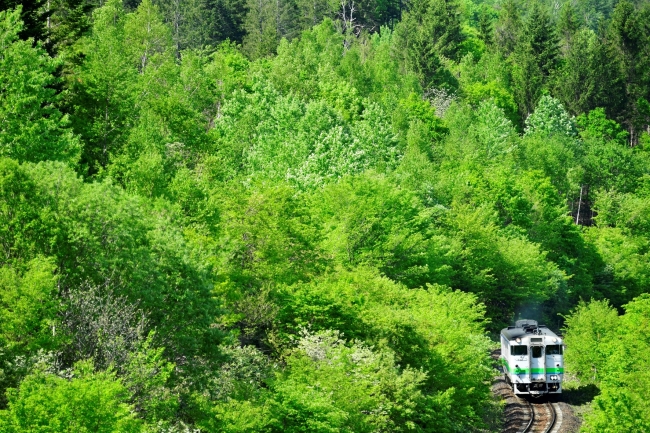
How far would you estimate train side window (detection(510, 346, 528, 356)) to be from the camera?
49531mm

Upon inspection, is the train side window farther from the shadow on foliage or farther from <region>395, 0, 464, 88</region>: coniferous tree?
<region>395, 0, 464, 88</region>: coniferous tree

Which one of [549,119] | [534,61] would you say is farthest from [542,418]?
[534,61]

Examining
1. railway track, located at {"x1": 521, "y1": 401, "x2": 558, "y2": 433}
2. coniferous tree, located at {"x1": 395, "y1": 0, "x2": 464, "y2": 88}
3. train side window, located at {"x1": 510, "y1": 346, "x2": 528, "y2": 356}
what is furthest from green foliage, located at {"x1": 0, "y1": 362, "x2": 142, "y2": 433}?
coniferous tree, located at {"x1": 395, "y1": 0, "x2": 464, "y2": 88}

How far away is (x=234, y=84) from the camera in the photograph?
81812 mm

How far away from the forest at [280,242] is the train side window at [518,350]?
10.5 feet

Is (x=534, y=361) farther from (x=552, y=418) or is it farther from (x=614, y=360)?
(x=614, y=360)

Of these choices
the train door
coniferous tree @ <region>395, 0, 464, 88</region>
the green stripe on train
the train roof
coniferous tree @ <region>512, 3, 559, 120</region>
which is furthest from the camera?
coniferous tree @ <region>512, 3, 559, 120</region>

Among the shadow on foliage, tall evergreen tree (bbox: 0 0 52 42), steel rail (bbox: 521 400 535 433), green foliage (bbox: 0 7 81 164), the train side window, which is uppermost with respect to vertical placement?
tall evergreen tree (bbox: 0 0 52 42)

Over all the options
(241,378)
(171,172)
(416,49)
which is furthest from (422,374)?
(416,49)

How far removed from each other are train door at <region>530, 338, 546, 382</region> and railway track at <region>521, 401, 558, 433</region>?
151cm

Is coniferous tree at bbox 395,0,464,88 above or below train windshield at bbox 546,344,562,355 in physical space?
above

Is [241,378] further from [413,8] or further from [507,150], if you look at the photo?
[413,8]

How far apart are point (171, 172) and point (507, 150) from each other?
177 ft

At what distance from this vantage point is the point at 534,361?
162 ft
